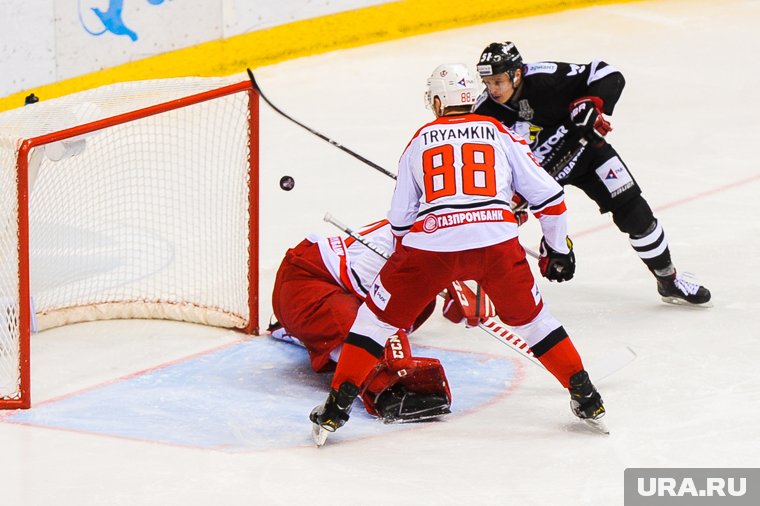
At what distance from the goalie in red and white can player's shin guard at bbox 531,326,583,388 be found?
366 millimetres

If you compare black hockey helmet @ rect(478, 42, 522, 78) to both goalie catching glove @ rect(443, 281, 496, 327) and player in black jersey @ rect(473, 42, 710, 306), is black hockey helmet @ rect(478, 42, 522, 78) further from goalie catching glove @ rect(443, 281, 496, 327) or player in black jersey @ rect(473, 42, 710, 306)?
goalie catching glove @ rect(443, 281, 496, 327)

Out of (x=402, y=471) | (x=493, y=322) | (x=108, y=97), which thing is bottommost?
(x=402, y=471)

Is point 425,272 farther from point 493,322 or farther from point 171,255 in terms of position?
point 171,255

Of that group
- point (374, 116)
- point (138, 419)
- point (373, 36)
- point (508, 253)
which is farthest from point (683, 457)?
point (373, 36)

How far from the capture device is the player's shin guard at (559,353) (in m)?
3.59

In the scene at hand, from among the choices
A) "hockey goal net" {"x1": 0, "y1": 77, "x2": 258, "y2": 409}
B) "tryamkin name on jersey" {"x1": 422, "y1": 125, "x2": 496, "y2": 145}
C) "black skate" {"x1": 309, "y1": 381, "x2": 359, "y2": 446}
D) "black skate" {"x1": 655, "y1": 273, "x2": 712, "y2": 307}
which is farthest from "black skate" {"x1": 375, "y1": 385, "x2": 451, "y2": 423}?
"black skate" {"x1": 655, "y1": 273, "x2": 712, "y2": 307}

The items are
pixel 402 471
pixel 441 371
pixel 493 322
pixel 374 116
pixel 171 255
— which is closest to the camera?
pixel 402 471

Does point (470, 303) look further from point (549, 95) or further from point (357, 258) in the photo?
point (549, 95)

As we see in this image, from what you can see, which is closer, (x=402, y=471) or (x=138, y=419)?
(x=402, y=471)

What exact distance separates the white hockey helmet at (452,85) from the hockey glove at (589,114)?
0.92 metres

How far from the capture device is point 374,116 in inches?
286

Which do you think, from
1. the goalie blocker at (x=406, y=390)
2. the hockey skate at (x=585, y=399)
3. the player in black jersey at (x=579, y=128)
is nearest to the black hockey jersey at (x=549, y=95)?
the player in black jersey at (x=579, y=128)

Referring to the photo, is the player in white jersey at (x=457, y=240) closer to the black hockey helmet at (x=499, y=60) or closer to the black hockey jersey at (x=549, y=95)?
the black hockey helmet at (x=499, y=60)

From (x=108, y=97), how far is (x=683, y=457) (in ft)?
6.87
